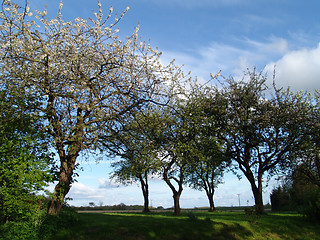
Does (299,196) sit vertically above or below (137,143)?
below

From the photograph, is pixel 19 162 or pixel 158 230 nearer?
pixel 19 162

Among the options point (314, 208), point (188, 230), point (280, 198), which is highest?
point (314, 208)

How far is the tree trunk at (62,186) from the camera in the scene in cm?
1612

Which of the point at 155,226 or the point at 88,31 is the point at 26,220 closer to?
the point at 155,226

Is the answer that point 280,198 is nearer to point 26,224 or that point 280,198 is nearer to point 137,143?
point 137,143

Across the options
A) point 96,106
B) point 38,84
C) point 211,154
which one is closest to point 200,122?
point 211,154

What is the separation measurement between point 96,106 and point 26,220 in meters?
7.64

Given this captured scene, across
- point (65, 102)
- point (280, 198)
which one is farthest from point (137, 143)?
point (280, 198)

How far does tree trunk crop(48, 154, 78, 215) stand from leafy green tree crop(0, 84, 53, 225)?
1.02m

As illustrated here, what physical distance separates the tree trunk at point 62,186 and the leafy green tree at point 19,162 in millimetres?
1024

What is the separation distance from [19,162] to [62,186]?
3.27 m

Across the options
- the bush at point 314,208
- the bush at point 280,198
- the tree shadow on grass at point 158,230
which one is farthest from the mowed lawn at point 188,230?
the bush at point 280,198

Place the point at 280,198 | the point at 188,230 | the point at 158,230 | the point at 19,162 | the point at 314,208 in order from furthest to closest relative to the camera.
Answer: the point at 280,198 < the point at 314,208 < the point at 188,230 < the point at 158,230 < the point at 19,162

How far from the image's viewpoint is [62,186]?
53.7 ft
